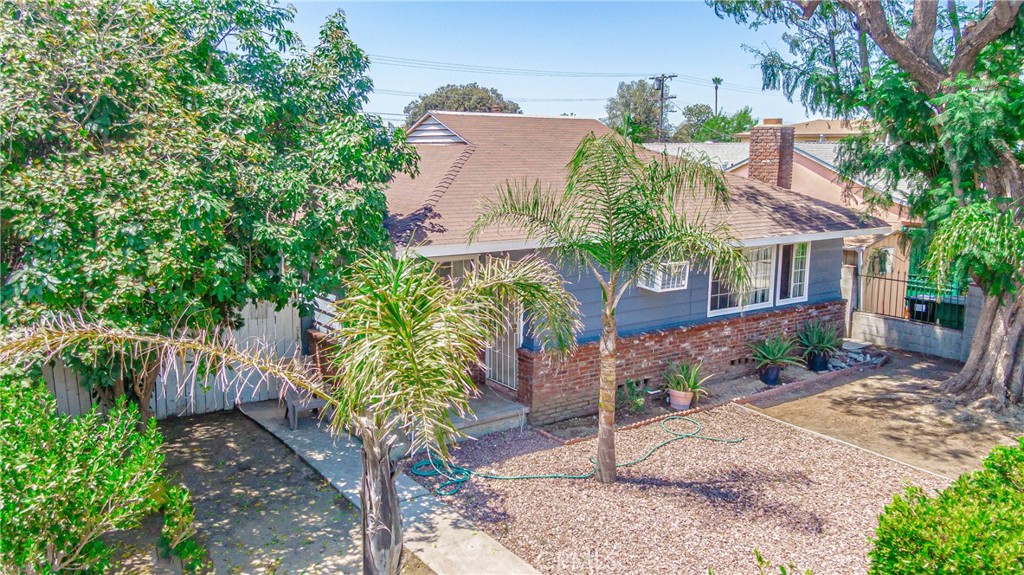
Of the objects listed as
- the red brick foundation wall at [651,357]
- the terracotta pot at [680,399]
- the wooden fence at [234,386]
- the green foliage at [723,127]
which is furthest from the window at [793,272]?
the green foliage at [723,127]

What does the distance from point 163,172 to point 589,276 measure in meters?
5.91

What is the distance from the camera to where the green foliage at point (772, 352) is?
486 inches

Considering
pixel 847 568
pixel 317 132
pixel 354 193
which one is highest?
pixel 317 132

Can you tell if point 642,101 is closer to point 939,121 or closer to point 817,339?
point 817,339

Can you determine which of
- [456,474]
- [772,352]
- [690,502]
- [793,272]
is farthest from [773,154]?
[456,474]

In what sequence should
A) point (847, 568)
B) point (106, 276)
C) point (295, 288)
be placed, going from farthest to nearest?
point (295, 288)
point (847, 568)
point (106, 276)

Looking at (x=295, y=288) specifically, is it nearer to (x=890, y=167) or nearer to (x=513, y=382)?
(x=513, y=382)

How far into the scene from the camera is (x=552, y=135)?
45.9 feet

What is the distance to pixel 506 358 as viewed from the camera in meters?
10.7

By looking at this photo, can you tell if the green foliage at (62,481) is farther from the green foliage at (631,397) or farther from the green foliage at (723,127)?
the green foliage at (723,127)

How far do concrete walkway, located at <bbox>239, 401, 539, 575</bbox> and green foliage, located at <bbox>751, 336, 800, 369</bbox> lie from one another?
7.07 metres

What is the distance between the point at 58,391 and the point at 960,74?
1323 cm

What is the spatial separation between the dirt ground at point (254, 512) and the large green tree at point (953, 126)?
8.60 m

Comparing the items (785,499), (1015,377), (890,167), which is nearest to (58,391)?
(785,499)
